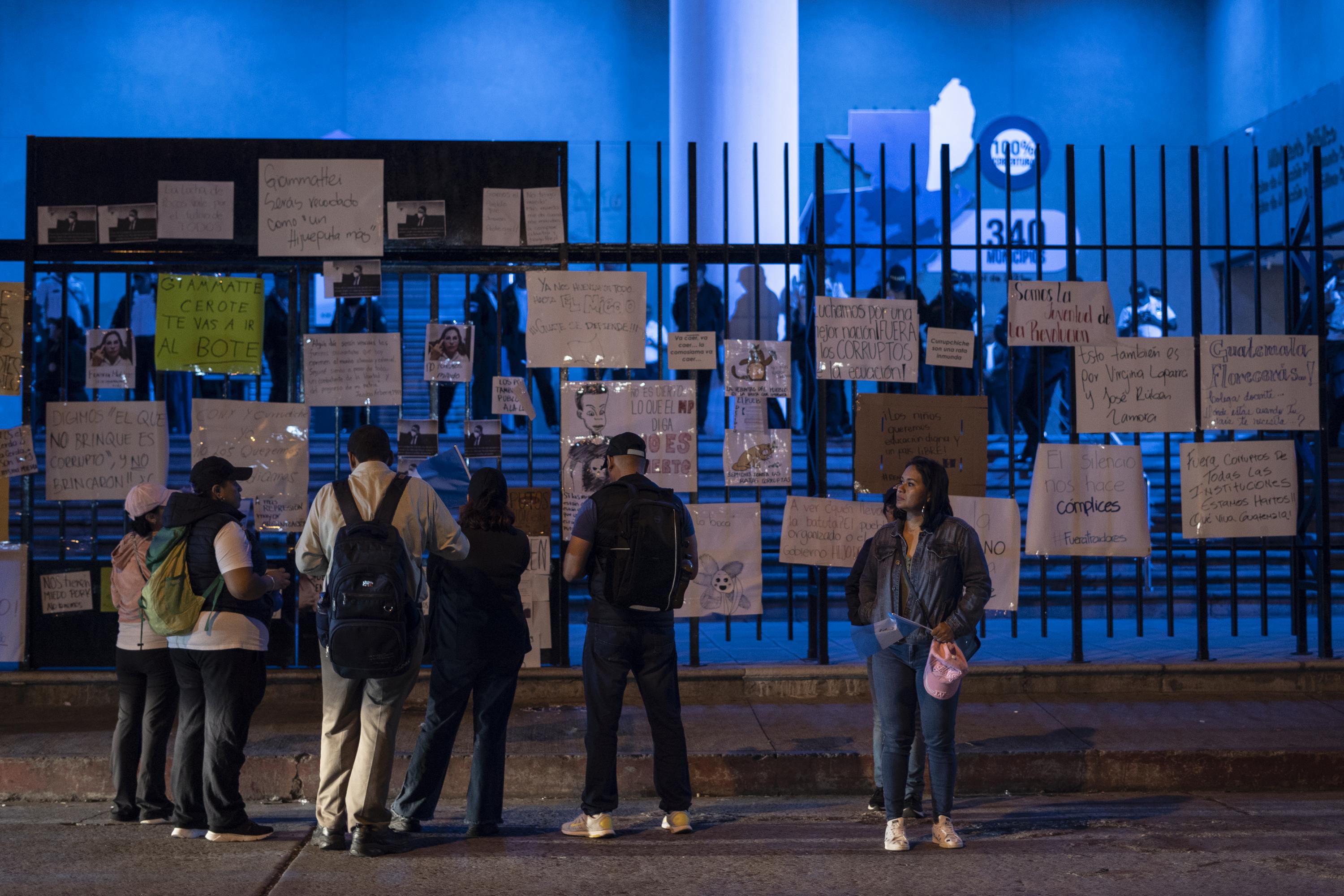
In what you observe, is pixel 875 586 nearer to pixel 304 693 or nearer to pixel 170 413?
pixel 304 693

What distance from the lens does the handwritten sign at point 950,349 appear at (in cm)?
777

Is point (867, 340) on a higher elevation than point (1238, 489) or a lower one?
higher

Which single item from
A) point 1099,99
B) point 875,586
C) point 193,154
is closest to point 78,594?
point 193,154

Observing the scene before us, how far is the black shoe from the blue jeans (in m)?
2.05

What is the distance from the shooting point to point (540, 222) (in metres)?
7.77

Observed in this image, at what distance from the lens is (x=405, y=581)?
4.97 m

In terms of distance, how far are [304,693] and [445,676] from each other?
280 cm

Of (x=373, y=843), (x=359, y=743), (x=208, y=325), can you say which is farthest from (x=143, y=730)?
(x=208, y=325)

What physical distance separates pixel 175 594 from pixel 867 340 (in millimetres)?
4510

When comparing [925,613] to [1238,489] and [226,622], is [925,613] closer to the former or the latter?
[226,622]

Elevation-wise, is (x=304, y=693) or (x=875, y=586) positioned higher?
(x=875, y=586)

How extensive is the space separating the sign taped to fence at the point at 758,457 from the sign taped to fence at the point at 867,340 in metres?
0.46

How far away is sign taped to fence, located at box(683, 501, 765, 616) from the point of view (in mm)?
7746

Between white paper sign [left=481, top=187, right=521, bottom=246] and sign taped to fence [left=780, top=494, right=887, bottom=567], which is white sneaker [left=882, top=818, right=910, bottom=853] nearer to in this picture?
sign taped to fence [left=780, top=494, right=887, bottom=567]
